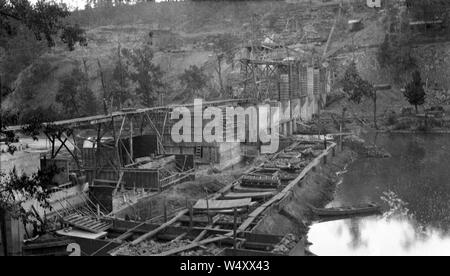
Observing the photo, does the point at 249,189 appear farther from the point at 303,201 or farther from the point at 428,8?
the point at 428,8

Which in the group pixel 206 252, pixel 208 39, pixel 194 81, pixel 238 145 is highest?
pixel 208 39

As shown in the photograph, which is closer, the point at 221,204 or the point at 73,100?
the point at 221,204

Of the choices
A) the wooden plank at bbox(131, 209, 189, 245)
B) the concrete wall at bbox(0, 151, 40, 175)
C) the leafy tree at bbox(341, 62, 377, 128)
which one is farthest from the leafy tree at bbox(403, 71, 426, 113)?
the concrete wall at bbox(0, 151, 40, 175)

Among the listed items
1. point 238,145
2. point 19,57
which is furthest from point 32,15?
point 19,57

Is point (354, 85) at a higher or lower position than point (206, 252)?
higher

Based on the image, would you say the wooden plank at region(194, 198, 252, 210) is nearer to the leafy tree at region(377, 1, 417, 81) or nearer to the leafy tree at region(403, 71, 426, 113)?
the leafy tree at region(403, 71, 426, 113)
